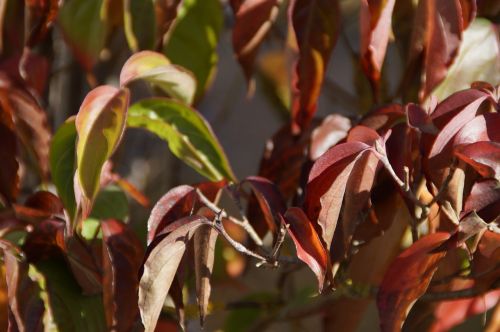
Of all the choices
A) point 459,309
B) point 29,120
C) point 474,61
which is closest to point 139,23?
point 29,120

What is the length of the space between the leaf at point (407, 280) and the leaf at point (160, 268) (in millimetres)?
193

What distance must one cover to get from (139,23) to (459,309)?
0.55 m

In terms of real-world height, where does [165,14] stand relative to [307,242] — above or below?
above

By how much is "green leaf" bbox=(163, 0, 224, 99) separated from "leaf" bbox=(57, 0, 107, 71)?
96 millimetres

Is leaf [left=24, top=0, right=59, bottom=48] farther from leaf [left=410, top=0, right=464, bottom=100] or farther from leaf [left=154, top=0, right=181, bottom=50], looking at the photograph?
leaf [left=410, top=0, right=464, bottom=100]

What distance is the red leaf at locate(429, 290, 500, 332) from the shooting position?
1021 mm

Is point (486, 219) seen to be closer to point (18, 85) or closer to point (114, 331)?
point (114, 331)

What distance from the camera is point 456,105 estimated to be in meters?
0.80

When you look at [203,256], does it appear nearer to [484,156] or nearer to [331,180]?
[331,180]

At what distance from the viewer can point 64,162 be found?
0.94m

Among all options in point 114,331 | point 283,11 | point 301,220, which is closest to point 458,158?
point 301,220

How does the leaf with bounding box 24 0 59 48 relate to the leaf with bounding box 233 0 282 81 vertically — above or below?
above

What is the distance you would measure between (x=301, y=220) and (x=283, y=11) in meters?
0.70

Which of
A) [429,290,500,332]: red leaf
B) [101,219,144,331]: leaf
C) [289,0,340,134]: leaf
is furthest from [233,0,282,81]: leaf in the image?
[429,290,500,332]: red leaf
